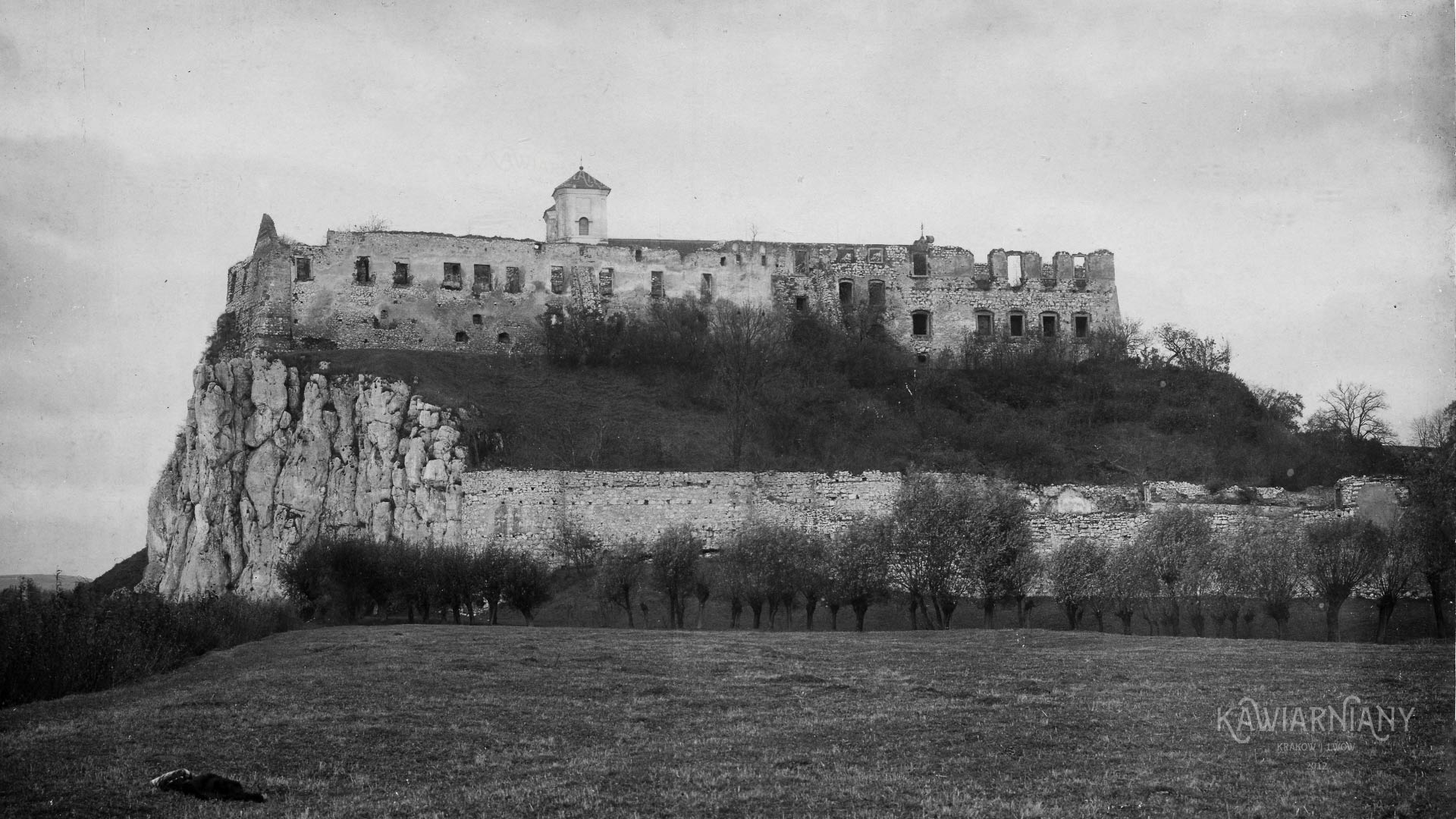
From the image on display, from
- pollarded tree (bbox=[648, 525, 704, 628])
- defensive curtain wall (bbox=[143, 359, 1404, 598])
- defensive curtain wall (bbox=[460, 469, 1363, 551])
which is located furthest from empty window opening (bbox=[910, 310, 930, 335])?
pollarded tree (bbox=[648, 525, 704, 628])

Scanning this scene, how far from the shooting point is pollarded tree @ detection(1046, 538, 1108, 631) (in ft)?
121

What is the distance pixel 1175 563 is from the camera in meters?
37.8

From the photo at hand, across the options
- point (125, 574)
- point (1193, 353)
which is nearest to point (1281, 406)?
point (1193, 353)

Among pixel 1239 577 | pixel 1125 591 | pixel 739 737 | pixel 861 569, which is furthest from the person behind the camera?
pixel 861 569

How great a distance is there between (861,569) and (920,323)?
2407 cm

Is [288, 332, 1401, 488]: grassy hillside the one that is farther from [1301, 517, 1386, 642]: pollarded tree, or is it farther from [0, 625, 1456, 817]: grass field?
[0, 625, 1456, 817]: grass field

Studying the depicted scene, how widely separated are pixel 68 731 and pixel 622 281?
4142cm

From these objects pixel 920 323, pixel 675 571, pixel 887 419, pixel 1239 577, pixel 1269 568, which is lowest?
pixel 1239 577

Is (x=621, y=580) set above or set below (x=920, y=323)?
below

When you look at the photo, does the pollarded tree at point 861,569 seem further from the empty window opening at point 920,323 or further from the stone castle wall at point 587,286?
the empty window opening at point 920,323

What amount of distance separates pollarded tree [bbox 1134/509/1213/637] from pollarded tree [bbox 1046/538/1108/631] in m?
1.15

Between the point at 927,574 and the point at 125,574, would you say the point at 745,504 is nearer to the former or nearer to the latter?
the point at 927,574

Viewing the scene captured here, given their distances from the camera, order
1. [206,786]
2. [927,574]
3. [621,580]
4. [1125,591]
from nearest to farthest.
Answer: [206,786] < [1125,591] < [927,574] < [621,580]

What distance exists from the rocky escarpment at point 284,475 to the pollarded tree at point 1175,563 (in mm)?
18923
